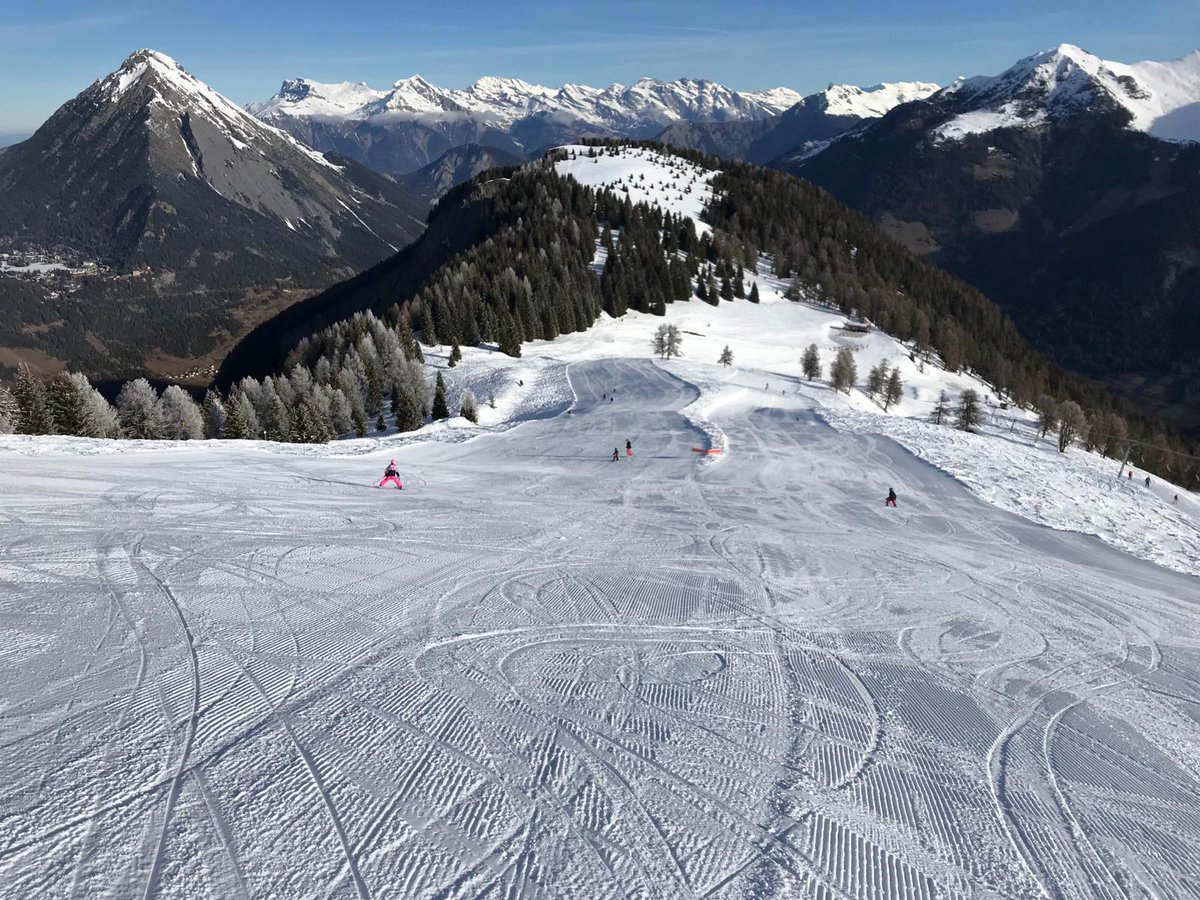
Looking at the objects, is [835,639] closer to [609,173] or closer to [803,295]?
[803,295]

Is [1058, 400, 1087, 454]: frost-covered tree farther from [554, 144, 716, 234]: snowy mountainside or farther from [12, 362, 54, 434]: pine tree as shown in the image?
[12, 362, 54, 434]: pine tree

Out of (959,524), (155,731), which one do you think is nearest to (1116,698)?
(959,524)

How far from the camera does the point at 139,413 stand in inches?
2210

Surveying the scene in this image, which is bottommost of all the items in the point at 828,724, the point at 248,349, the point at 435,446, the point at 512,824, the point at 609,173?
the point at 248,349

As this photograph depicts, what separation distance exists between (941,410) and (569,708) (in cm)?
6541

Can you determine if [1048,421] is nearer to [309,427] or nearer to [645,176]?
[309,427]

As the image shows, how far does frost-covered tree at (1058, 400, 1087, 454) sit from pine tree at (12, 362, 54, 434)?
229 feet

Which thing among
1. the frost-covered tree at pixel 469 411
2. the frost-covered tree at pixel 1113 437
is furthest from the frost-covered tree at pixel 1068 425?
the frost-covered tree at pixel 469 411

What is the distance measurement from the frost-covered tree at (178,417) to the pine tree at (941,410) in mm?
62665

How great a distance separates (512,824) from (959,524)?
18.4m

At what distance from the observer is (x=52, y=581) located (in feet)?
36.5

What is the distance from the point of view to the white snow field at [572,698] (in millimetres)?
5742

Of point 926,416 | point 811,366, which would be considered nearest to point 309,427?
point 811,366

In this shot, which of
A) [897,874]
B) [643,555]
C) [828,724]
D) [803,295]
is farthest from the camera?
[803,295]
